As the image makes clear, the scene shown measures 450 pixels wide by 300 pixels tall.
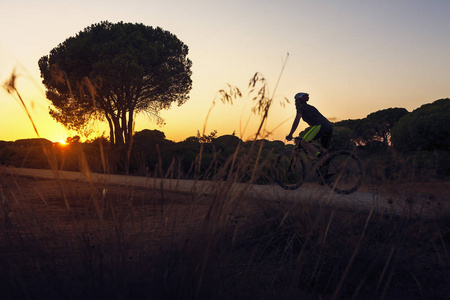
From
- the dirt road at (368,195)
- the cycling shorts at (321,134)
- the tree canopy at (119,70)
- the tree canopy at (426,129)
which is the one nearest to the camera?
the dirt road at (368,195)

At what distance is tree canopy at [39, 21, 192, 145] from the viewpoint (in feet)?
73.5

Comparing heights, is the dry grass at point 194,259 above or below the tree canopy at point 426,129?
below

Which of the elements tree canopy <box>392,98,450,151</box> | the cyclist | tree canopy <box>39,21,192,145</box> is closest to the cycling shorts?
the cyclist

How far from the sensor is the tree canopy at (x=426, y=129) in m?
12.5

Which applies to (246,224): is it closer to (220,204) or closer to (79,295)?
(220,204)

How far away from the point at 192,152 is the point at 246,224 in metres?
10.9

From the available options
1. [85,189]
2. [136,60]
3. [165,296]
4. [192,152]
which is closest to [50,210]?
[85,189]

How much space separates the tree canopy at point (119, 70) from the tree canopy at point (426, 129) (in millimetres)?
13484

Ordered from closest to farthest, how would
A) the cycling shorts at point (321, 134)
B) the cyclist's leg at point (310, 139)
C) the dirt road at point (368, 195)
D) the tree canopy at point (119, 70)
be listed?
the dirt road at point (368, 195)
the cycling shorts at point (321, 134)
the cyclist's leg at point (310, 139)
the tree canopy at point (119, 70)

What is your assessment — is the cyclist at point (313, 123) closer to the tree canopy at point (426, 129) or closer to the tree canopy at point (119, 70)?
the tree canopy at point (426, 129)

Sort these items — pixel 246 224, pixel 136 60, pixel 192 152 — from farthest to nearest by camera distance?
pixel 136 60 → pixel 192 152 → pixel 246 224

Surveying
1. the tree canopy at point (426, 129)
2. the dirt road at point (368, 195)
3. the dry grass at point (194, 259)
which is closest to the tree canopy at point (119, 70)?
the tree canopy at point (426, 129)

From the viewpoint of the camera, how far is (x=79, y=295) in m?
2.08

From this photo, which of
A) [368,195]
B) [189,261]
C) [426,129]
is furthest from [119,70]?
[189,261]
